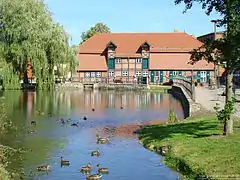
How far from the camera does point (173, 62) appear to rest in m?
62.2

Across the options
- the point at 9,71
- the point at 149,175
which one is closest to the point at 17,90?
the point at 9,71

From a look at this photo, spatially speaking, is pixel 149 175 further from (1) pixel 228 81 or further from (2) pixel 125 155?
(1) pixel 228 81

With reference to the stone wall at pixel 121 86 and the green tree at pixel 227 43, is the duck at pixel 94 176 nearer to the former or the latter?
the green tree at pixel 227 43

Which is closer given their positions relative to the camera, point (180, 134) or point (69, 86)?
point (180, 134)

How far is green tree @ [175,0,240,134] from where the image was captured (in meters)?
11.1

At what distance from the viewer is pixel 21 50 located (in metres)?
35.8

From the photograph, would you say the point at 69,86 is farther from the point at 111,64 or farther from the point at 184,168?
the point at 184,168

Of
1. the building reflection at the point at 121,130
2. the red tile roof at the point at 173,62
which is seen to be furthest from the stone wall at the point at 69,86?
the building reflection at the point at 121,130

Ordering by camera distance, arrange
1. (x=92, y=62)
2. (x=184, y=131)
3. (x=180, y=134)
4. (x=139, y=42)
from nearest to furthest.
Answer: (x=180, y=134) < (x=184, y=131) < (x=92, y=62) < (x=139, y=42)

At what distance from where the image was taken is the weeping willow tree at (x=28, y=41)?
1362 inches

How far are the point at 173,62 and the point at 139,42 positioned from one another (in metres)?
6.52

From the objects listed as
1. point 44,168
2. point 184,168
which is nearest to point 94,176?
point 44,168

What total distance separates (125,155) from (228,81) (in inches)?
155

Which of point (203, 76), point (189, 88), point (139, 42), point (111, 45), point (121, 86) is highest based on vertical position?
point (139, 42)
